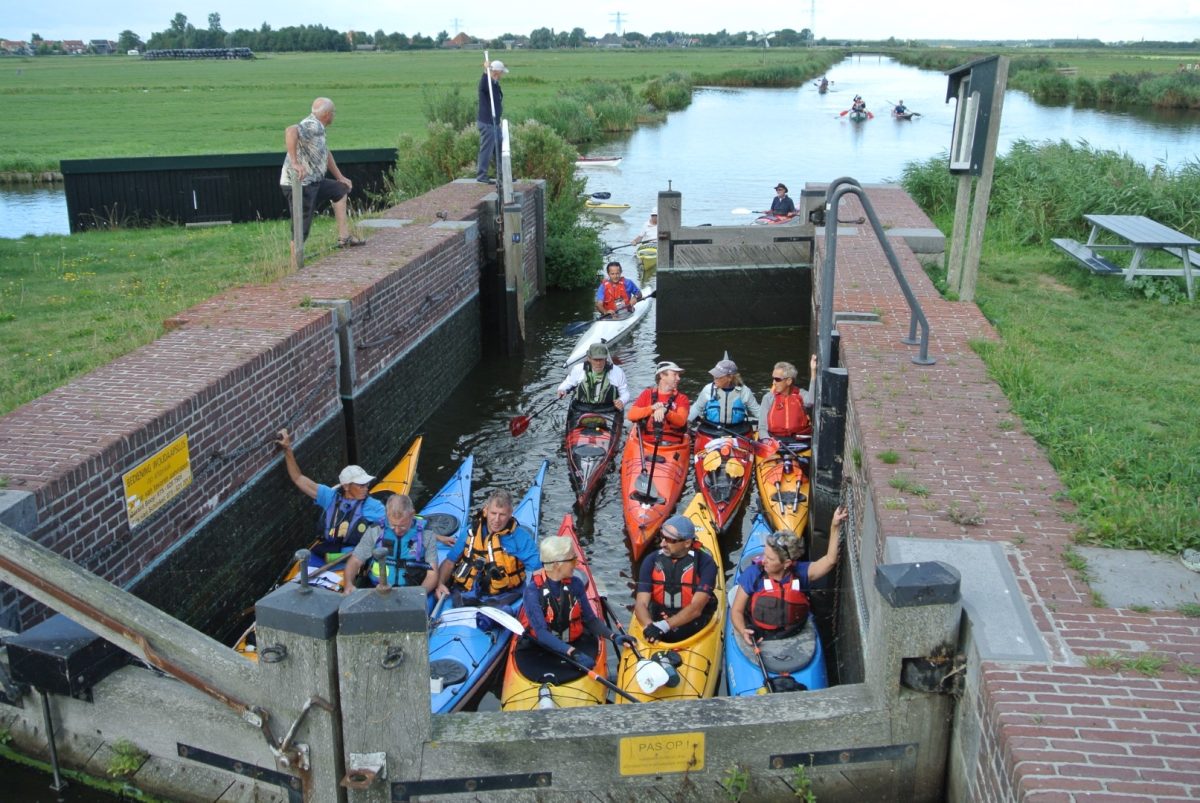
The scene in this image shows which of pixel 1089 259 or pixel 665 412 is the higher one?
pixel 1089 259

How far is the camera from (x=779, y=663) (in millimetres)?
7320

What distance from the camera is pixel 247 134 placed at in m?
37.9

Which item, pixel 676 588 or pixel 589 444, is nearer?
pixel 676 588

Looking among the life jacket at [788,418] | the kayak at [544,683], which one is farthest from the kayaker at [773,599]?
the life jacket at [788,418]

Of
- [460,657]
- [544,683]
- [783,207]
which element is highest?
[783,207]

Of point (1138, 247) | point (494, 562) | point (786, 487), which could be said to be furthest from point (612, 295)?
point (494, 562)

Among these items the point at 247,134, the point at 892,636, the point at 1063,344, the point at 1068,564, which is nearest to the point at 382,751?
the point at 892,636

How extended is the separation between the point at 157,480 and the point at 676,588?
394 cm

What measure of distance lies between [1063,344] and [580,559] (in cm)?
601

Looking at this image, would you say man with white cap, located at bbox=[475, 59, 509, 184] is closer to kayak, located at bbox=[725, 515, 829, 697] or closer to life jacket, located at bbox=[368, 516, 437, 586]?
life jacket, located at bbox=[368, 516, 437, 586]

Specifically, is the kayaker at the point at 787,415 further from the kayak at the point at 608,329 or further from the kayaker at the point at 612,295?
the kayaker at the point at 612,295

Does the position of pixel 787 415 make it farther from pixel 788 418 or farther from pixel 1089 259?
pixel 1089 259

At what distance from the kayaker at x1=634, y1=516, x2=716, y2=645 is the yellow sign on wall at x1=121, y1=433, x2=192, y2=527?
3.64 metres

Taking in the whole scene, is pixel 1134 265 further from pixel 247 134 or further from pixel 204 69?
pixel 204 69
